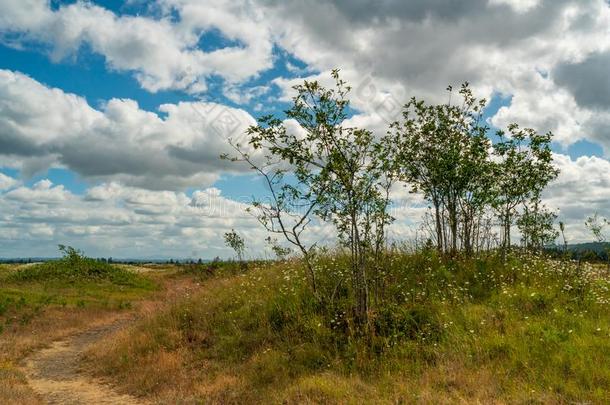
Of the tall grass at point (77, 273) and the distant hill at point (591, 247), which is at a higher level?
the distant hill at point (591, 247)

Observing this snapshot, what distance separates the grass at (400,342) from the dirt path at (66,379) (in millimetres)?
630

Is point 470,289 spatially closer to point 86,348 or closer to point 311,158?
point 311,158

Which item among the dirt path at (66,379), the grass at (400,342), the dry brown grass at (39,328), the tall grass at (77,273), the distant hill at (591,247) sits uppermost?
the distant hill at (591,247)

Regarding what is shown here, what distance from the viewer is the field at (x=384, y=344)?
948 cm

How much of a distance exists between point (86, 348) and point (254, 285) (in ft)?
24.4

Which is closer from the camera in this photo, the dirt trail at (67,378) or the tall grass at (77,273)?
the dirt trail at (67,378)

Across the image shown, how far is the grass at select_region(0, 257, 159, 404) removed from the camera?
16852mm

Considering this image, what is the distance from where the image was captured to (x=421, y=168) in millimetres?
18297

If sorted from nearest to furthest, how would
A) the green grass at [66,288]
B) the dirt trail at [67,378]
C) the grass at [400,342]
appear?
the grass at [400,342] → the dirt trail at [67,378] → the green grass at [66,288]

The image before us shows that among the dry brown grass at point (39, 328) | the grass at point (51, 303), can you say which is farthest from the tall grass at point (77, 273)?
the dry brown grass at point (39, 328)

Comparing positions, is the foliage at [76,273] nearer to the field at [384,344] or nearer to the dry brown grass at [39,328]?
the dry brown grass at [39,328]

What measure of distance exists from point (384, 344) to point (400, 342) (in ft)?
1.35

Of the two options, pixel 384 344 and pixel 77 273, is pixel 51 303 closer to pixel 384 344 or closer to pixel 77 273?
pixel 77 273

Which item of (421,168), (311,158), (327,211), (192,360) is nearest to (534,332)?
(327,211)
